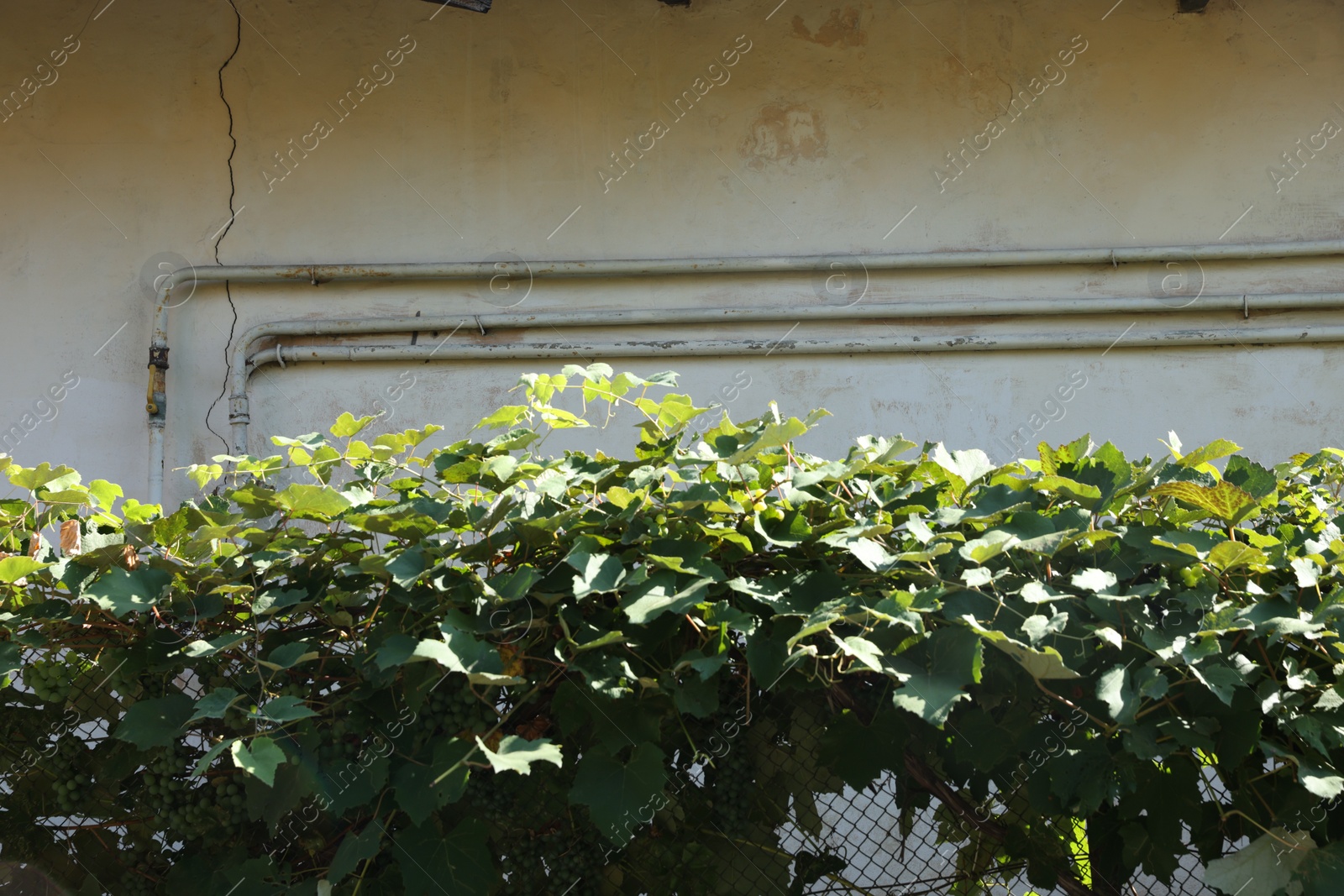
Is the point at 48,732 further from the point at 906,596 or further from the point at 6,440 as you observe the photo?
the point at 6,440

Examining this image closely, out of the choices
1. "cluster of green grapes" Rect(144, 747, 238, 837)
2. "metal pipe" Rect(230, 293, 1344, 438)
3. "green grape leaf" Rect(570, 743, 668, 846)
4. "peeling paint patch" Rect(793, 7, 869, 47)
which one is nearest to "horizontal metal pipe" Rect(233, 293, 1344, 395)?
"metal pipe" Rect(230, 293, 1344, 438)

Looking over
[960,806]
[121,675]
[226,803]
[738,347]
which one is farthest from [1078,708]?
[738,347]

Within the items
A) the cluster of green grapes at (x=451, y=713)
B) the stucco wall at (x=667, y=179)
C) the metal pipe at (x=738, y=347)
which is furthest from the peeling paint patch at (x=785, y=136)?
the cluster of green grapes at (x=451, y=713)

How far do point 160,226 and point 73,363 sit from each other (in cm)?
53

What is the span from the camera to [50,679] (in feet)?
4.55

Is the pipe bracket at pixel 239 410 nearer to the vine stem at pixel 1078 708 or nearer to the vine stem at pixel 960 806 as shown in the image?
the vine stem at pixel 960 806

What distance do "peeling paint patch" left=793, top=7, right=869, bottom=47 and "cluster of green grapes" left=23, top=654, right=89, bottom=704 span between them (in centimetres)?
320

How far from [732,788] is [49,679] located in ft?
2.91

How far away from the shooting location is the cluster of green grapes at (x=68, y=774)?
144 centimetres

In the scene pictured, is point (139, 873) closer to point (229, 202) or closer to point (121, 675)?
point (121, 675)

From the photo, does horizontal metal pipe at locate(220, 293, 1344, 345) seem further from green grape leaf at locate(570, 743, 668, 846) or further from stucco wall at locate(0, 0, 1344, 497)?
green grape leaf at locate(570, 743, 668, 846)

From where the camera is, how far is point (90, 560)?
1.36 meters

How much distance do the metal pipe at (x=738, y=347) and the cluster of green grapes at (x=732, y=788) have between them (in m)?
2.21

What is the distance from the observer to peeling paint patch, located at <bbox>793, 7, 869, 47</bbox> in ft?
12.4
